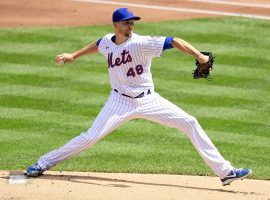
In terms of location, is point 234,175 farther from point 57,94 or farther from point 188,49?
point 57,94

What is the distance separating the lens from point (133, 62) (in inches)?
366

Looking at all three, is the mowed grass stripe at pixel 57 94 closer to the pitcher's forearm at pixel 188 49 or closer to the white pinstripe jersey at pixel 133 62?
the white pinstripe jersey at pixel 133 62

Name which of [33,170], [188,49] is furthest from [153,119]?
[33,170]

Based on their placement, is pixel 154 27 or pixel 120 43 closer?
pixel 120 43

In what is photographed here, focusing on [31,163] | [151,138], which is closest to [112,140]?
[151,138]

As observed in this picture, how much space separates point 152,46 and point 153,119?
30.9 inches

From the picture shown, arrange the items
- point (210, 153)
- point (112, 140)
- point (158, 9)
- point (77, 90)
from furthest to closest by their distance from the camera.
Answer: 1. point (158, 9)
2. point (77, 90)
3. point (112, 140)
4. point (210, 153)

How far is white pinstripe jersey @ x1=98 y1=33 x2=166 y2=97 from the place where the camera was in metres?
9.26

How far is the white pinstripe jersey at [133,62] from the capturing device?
30.4 feet

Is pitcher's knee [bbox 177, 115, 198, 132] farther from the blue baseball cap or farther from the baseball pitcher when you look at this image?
the blue baseball cap

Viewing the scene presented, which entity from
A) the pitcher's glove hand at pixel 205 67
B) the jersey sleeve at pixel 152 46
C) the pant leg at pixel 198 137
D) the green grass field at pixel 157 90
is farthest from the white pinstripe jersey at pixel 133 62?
the green grass field at pixel 157 90

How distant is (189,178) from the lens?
982 cm

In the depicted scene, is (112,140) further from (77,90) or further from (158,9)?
(158,9)

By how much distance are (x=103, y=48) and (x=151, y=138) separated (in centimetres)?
220
